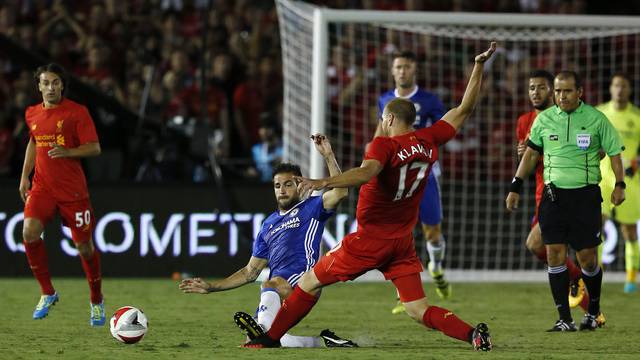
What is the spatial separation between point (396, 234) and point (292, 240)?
107cm

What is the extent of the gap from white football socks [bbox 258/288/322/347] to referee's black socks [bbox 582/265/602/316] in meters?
2.40

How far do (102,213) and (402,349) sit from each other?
6922 millimetres

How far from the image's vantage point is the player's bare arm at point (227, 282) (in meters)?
7.54

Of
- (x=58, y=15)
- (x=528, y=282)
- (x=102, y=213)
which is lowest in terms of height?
(x=528, y=282)

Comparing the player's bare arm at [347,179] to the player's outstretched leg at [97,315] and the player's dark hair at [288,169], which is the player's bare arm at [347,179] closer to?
the player's dark hair at [288,169]

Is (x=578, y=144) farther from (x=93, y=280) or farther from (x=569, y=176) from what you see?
(x=93, y=280)

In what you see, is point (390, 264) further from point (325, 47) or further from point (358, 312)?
point (325, 47)

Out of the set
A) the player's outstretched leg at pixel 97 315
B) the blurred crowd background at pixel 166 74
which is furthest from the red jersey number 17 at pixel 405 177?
the blurred crowd background at pixel 166 74

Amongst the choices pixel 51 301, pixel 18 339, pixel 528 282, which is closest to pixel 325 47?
pixel 528 282

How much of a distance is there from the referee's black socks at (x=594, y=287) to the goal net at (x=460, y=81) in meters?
4.52

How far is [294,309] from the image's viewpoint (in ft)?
25.1

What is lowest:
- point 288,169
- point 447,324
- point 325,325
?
point 325,325

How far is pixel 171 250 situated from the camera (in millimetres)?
14188

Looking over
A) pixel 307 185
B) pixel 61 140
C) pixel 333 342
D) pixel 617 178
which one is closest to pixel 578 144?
pixel 617 178
